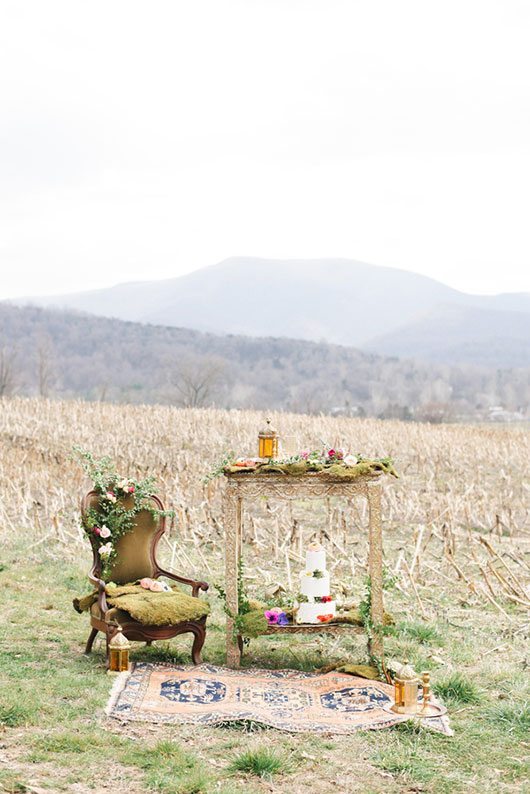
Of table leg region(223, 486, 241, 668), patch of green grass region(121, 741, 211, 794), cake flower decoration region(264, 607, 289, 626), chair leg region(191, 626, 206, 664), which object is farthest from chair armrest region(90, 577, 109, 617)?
patch of green grass region(121, 741, 211, 794)

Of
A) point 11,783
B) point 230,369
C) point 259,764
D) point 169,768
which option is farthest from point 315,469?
point 230,369

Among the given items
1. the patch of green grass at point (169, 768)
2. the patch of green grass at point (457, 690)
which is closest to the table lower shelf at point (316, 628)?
the patch of green grass at point (457, 690)

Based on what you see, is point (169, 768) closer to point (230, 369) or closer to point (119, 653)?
point (119, 653)

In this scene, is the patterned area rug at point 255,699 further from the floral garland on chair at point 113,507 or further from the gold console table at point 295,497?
the floral garland on chair at point 113,507

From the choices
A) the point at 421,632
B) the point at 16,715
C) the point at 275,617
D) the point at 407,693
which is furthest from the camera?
the point at 421,632

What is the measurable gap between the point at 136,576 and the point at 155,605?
86 cm

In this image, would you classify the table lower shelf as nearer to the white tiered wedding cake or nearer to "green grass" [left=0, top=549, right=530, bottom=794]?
the white tiered wedding cake

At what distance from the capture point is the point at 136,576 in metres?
8.23

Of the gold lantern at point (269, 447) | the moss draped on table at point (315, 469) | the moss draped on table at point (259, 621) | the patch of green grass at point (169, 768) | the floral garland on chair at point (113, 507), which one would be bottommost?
the patch of green grass at point (169, 768)

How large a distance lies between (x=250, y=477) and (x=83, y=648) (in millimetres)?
2162

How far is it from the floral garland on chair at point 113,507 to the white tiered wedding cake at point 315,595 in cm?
128

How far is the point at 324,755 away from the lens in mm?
5723

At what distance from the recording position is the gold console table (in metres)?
7.40

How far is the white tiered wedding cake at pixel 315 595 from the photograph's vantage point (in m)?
7.57
